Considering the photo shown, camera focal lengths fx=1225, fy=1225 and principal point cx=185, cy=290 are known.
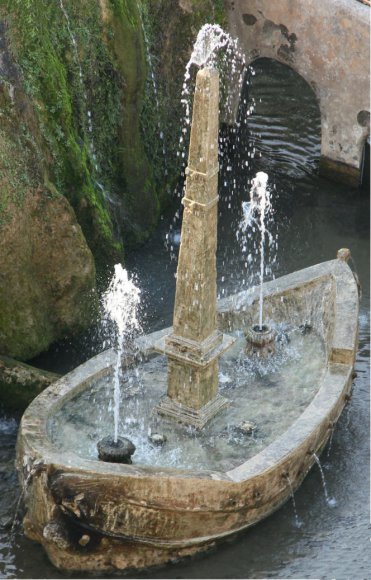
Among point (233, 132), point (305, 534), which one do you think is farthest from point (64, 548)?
point (233, 132)

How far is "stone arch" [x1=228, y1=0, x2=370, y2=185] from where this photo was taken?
53.2 ft

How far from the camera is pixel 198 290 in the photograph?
10234mm

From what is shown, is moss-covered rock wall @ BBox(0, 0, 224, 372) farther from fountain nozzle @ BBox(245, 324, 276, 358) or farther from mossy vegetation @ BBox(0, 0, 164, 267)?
fountain nozzle @ BBox(245, 324, 276, 358)

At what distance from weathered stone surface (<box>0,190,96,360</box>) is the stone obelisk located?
7.76 feet

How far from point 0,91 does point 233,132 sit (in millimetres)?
6605

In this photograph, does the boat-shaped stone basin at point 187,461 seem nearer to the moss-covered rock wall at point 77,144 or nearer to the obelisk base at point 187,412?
the obelisk base at point 187,412

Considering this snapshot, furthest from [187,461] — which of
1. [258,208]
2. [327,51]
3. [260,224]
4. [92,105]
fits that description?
[327,51]

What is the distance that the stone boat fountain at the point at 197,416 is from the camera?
9.54 metres

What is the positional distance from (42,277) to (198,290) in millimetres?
3233

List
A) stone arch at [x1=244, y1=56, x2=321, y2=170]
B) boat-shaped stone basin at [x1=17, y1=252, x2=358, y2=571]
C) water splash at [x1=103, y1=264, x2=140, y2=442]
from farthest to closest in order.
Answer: stone arch at [x1=244, y1=56, x2=321, y2=170] < water splash at [x1=103, y1=264, x2=140, y2=442] < boat-shaped stone basin at [x1=17, y1=252, x2=358, y2=571]

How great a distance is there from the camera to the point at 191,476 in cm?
958

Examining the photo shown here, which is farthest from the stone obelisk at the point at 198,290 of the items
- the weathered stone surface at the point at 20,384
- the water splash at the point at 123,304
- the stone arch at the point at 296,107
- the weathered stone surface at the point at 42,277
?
the stone arch at the point at 296,107

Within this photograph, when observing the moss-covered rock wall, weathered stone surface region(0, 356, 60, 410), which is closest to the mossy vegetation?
the moss-covered rock wall

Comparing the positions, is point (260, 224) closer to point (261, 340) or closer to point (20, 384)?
point (261, 340)
